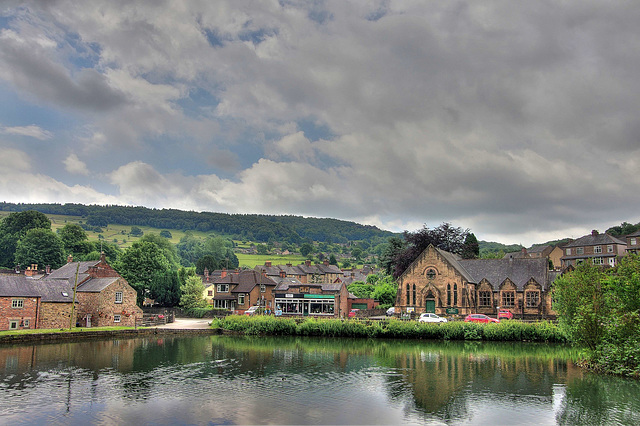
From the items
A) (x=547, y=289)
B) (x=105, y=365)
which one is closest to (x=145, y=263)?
(x=105, y=365)

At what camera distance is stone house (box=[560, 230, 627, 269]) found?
83.8m

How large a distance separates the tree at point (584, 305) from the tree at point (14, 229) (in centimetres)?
10281

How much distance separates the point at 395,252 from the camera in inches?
3014

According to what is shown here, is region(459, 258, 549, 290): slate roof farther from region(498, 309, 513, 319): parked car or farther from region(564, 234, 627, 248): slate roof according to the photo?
region(564, 234, 627, 248): slate roof

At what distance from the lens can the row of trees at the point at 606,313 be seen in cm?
2630

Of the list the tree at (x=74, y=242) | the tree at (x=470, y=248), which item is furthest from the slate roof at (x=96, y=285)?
the tree at (x=74, y=242)

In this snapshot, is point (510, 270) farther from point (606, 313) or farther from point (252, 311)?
point (252, 311)

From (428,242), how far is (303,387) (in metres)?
49.9

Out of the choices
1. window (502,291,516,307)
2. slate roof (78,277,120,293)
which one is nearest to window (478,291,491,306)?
window (502,291,516,307)

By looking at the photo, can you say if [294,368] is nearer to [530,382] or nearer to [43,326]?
[530,382]

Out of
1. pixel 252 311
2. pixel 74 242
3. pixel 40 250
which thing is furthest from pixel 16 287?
pixel 74 242

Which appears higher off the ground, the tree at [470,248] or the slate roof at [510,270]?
the tree at [470,248]

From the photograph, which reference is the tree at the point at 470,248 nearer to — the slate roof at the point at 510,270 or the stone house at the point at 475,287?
the slate roof at the point at 510,270

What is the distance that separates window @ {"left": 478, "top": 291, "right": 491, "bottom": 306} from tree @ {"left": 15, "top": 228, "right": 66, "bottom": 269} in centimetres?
7514
